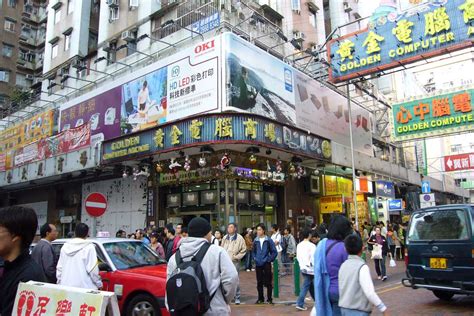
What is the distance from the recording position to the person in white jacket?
5.37m

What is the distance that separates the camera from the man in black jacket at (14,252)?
7.67ft

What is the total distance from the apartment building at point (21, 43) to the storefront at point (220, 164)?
29084 millimetres

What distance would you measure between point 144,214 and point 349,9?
809 inches

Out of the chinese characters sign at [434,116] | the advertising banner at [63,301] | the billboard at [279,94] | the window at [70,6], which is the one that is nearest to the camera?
the advertising banner at [63,301]

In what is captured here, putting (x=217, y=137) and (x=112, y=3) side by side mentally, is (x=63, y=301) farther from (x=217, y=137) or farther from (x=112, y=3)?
(x=112, y=3)

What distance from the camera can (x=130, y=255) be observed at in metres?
7.47

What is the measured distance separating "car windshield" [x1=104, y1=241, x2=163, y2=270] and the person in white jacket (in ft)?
5.21

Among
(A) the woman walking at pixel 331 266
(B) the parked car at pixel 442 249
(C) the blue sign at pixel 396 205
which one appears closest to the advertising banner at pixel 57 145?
(C) the blue sign at pixel 396 205

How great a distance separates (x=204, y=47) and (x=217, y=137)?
4.43 m

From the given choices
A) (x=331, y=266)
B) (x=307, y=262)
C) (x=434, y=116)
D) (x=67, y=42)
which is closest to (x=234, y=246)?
(x=307, y=262)

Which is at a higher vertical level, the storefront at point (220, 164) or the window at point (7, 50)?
the window at point (7, 50)

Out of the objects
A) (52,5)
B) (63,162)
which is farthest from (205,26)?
(52,5)

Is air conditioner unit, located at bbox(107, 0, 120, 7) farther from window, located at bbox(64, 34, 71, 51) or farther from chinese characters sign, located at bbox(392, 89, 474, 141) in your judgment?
chinese characters sign, located at bbox(392, 89, 474, 141)

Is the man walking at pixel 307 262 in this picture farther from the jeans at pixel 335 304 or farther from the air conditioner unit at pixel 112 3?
the air conditioner unit at pixel 112 3
